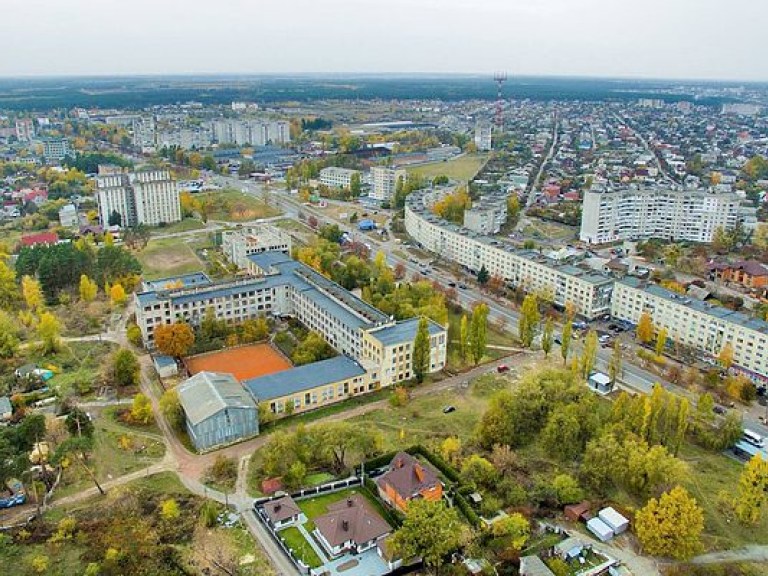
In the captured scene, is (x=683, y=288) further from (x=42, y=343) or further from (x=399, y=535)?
(x=42, y=343)

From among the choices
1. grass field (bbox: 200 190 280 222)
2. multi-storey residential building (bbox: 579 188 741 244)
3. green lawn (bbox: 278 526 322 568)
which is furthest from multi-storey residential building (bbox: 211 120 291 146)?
green lawn (bbox: 278 526 322 568)

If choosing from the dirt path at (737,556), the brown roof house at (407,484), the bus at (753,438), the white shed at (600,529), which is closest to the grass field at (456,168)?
the bus at (753,438)

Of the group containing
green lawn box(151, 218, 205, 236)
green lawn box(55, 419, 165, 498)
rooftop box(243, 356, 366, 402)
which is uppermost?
green lawn box(151, 218, 205, 236)

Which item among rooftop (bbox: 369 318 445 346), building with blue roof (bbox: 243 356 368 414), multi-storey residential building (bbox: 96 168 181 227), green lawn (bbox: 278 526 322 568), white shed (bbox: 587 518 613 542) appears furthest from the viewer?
multi-storey residential building (bbox: 96 168 181 227)

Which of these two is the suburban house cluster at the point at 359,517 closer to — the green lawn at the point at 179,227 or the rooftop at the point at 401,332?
the rooftop at the point at 401,332

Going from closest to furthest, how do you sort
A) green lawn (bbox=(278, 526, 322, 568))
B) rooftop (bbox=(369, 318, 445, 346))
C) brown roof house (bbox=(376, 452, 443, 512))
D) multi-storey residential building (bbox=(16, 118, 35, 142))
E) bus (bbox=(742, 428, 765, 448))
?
green lawn (bbox=(278, 526, 322, 568)) → brown roof house (bbox=(376, 452, 443, 512)) → bus (bbox=(742, 428, 765, 448)) → rooftop (bbox=(369, 318, 445, 346)) → multi-storey residential building (bbox=(16, 118, 35, 142))

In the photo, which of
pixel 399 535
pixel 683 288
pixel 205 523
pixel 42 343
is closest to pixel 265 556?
pixel 205 523

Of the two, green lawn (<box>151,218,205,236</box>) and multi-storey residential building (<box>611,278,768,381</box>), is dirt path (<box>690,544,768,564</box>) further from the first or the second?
green lawn (<box>151,218,205,236</box>)
